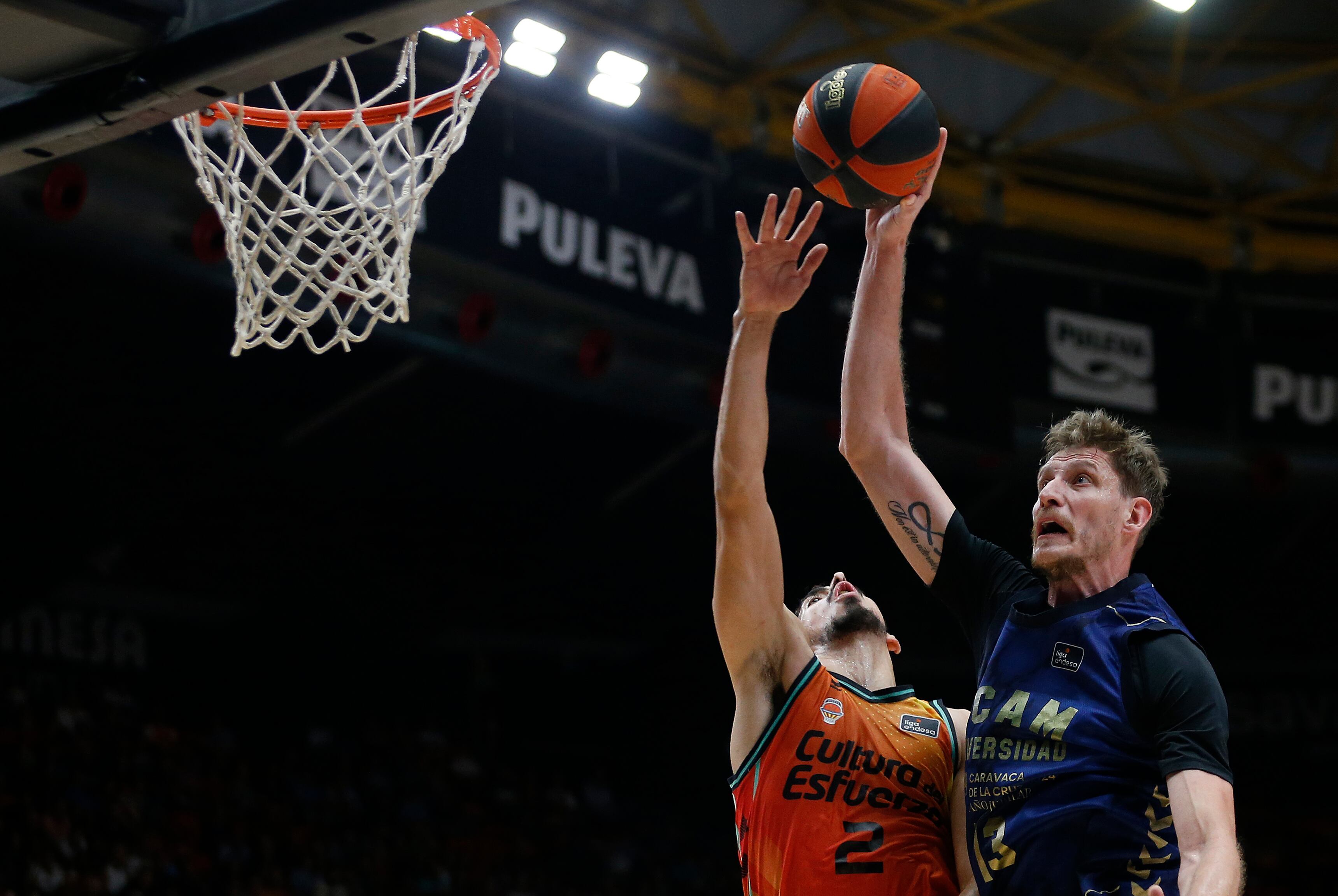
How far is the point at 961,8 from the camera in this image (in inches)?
403

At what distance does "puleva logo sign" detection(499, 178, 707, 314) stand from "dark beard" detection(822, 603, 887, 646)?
488 cm

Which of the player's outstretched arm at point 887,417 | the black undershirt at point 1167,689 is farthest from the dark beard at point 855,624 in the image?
the black undershirt at point 1167,689

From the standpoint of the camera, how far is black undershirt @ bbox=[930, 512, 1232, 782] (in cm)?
246

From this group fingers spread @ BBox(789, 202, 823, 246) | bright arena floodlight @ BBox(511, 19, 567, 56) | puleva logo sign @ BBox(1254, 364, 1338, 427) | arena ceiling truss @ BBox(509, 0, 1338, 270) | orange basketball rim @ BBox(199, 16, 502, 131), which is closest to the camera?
fingers spread @ BBox(789, 202, 823, 246)

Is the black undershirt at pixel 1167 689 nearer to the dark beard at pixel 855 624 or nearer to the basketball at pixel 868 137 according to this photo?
the dark beard at pixel 855 624

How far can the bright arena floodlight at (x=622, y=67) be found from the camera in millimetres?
9305

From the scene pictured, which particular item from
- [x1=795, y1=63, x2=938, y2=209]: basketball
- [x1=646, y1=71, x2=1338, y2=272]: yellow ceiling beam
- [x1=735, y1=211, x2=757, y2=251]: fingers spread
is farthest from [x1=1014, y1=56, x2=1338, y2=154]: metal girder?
[x1=735, y1=211, x2=757, y2=251]: fingers spread

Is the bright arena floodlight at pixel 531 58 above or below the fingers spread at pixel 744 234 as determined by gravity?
above

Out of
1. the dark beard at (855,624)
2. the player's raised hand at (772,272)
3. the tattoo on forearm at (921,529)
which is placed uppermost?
the player's raised hand at (772,272)

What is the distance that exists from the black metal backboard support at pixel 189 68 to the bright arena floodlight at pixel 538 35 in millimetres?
5834

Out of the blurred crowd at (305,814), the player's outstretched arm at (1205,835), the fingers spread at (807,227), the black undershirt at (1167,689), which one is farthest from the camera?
the blurred crowd at (305,814)

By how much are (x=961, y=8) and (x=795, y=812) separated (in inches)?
317

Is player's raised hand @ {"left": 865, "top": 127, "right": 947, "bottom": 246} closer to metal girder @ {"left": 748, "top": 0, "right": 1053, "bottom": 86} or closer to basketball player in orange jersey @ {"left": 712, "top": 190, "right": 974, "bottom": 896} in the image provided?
basketball player in orange jersey @ {"left": 712, "top": 190, "right": 974, "bottom": 896}

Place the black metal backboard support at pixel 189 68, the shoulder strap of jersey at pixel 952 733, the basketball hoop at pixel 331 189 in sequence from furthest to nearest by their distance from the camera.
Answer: the basketball hoop at pixel 331 189, the shoulder strap of jersey at pixel 952 733, the black metal backboard support at pixel 189 68
